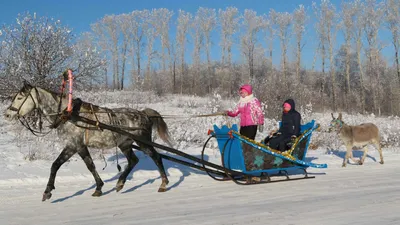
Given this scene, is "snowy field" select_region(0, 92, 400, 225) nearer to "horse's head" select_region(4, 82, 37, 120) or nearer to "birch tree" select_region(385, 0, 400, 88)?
"horse's head" select_region(4, 82, 37, 120)

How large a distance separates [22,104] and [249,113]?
450cm

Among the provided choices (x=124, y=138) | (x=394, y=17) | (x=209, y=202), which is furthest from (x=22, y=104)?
(x=394, y=17)

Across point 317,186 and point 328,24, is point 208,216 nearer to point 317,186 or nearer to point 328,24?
point 317,186

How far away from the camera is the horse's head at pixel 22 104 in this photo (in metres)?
6.70

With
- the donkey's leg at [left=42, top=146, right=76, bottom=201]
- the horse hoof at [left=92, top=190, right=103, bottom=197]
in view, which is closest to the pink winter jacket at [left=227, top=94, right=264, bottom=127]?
the horse hoof at [left=92, top=190, right=103, bottom=197]

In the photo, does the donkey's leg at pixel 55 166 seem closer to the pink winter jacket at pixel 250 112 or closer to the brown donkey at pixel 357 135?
the pink winter jacket at pixel 250 112

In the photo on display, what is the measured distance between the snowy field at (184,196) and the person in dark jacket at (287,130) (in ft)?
3.10

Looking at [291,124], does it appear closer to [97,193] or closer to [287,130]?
[287,130]

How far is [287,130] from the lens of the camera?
27.9 feet

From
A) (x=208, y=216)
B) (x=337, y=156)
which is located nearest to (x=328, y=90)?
(x=337, y=156)

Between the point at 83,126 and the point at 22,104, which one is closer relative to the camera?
the point at 22,104

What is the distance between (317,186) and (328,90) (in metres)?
39.6

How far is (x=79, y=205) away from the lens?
618 cm

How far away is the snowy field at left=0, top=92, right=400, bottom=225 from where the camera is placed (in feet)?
16.1
